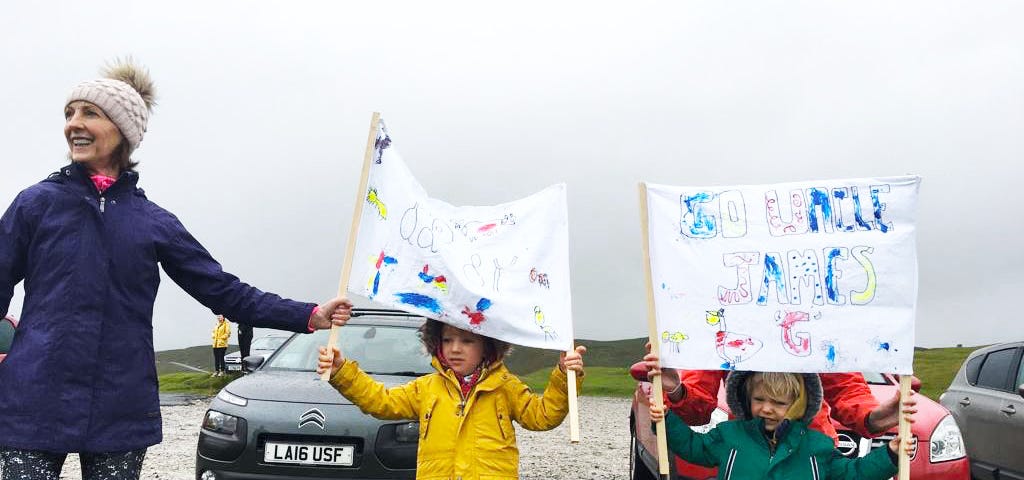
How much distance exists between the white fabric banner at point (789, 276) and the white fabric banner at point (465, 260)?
0.49 m

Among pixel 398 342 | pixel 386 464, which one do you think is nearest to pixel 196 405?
pixel 398 342

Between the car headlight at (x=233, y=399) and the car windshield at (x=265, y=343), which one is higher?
the car windshield at (x=265, y=343)

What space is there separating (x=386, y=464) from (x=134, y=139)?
9.65 feet

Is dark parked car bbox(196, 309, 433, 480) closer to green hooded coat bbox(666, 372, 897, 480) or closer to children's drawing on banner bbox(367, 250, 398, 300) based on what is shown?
children's drawing on banner bbox(367, 250, 398, 300)

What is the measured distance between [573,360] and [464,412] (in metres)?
0.57

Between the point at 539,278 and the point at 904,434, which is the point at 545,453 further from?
the point at 904,434

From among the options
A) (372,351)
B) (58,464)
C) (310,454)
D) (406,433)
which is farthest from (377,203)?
(372,351)

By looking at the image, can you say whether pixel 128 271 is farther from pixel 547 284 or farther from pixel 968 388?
pixel 968 388

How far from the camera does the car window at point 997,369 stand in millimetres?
8298

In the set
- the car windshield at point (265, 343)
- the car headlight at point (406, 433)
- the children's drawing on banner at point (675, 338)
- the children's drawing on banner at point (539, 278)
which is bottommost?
the car headlight at point (406, 433)

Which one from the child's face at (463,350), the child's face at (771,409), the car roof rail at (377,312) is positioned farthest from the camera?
the car roof rail at (377,312)

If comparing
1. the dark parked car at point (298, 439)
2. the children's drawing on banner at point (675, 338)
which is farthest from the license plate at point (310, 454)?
the children's drawing on banner at point (675, 338)

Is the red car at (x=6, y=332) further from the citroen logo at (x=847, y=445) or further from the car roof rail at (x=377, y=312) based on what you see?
the citroen logo at (x=847, y=445)

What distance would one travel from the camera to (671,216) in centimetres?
384
